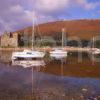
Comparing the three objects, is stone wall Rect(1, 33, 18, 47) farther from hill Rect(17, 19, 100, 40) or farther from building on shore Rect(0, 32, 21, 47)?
hill Rect(17, 19, 100, 40)

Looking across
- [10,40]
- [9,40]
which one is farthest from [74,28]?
[9,40]

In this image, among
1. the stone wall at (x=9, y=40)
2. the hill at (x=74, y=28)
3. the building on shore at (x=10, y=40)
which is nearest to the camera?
the building on shore at (x=10, y=40)

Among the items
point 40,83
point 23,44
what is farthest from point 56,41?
point 40,83

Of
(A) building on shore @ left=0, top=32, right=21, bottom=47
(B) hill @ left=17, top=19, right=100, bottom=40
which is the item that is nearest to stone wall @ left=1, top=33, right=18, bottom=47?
(A) building on shore @ left=0, top=32, right=21, bottom=47

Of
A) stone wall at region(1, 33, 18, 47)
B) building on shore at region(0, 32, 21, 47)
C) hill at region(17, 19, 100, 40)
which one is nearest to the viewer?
building on shore at region(0, 32, 21, 47)

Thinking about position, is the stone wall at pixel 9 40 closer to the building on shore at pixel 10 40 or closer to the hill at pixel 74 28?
the building on shore at pixel 10 40

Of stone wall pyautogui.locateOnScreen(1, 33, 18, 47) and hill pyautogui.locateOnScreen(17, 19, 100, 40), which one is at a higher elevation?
hill pyautogui.locateOnScreen(17, 19, 100, 40)

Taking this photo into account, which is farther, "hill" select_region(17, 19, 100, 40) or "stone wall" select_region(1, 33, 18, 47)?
"hill" select_region(17, 19, 100, 40)

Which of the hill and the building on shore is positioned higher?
the hill

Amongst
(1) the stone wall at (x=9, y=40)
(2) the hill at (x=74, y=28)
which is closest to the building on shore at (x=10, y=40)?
(1) the stone wall at (x=9, y=40)

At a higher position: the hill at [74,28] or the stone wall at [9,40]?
the hill at [74,28]

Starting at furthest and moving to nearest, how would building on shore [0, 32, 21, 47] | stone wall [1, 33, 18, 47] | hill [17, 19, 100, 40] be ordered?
hill [17, 19, 100, 40], stone wall [1, 33, 18, 47], building on shore [0, 32, 21, 47]

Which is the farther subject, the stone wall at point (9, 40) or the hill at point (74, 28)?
the hill at point (74, 28)

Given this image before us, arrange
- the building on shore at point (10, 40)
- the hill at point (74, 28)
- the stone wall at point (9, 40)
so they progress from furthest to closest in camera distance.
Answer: the hill at point (74, 28) → the stone wall at point (9, 40) → the building on shore at point (10, 40)
